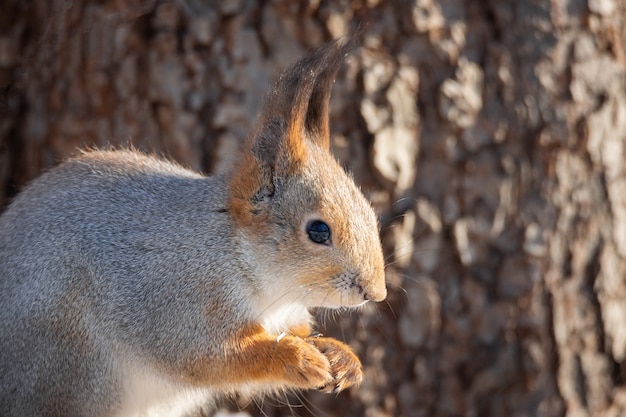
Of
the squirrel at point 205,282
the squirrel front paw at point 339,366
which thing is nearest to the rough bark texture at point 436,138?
the squirrel at point 205,282

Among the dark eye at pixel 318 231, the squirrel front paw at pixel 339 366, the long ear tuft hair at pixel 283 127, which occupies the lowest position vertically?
the squirrel front paw at pixel 339 366

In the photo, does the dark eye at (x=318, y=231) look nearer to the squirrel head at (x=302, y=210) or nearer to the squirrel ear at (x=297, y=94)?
the squirrel head at (x=302, y=210)

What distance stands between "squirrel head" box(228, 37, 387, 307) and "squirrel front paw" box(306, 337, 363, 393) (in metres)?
0.12

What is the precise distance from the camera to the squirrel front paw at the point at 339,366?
95.7 inches

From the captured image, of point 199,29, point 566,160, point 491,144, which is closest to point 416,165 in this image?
point 491,144

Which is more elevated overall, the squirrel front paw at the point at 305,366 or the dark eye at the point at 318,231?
the dark eye at the point at 318,231

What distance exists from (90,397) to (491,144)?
1713 mm

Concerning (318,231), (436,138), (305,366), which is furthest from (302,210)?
(436,138)

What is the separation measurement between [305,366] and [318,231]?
12.3 inches

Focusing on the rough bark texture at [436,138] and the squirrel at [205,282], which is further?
the rough bark texture at [436,138]

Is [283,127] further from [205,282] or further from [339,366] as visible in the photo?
[339,366]

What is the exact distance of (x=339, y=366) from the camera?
8.02ft

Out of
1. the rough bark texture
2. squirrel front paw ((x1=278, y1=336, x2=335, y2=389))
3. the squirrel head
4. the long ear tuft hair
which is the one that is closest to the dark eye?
the squirrel head

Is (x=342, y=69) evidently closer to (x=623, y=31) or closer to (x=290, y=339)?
(x=623, y=31)
